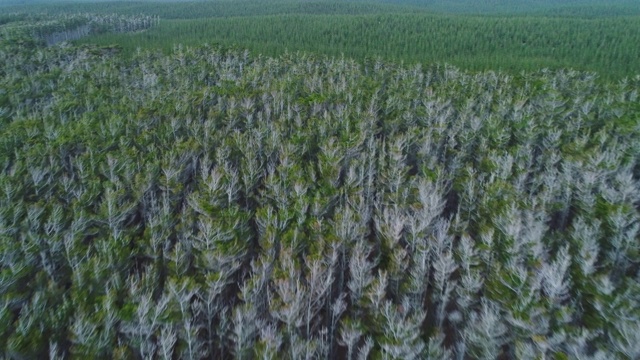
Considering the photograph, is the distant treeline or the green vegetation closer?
the green vegetation

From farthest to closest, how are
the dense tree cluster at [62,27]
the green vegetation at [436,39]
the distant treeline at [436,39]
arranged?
1. the dense tree cluster at [62,27]
2. the distant treeline at [436,39]
3. the green vegetation at [436,39]

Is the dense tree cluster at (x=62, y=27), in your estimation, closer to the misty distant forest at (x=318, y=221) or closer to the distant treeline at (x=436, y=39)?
the distant treeline at (x=436, y=39)

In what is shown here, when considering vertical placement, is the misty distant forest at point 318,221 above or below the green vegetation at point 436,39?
below

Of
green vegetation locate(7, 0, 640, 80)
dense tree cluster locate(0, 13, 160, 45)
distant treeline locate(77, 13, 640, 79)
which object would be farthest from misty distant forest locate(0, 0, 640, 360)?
dense tree cluster locate(0, 13, 160, 45)

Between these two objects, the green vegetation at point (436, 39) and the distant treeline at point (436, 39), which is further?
the distant treeline at point (436, 39)

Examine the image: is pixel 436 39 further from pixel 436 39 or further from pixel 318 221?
pixel 318 221

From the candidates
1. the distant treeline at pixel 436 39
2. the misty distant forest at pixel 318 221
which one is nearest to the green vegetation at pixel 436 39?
the distant treeline at pixel 436 39

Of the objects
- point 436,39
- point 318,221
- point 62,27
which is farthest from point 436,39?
point 62,27

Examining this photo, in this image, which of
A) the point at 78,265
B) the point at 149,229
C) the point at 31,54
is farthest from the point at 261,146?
the point at 31,54

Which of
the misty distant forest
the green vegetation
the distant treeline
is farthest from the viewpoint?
the distant treeline

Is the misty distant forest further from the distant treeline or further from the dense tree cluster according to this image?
the dense tree cluster
